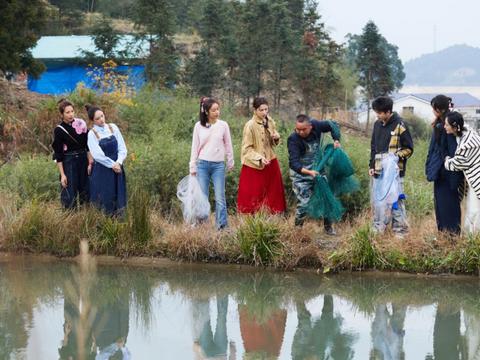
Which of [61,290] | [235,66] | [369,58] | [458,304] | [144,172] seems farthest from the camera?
[369,58]

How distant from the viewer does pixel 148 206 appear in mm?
7898

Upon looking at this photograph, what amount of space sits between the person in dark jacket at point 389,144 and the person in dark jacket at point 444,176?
0.31 m

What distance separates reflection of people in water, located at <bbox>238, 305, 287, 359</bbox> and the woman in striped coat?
2057 millimetres

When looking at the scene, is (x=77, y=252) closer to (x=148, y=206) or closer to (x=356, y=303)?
(x=148, y=206)

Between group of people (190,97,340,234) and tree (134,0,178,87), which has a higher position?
tree (134,0,178,87)

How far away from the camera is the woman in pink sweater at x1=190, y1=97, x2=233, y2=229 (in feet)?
25.7

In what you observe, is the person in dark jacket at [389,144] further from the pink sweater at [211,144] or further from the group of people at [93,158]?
the group of people at [93,158]

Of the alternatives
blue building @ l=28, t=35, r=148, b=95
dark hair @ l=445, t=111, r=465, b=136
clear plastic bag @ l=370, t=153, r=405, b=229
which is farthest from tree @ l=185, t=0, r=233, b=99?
dark hair @ l=445, t=111, r=465, b=136

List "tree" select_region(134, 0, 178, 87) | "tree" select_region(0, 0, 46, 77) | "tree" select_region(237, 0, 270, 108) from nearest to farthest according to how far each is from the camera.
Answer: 1. "tree" select_region(0, 0, 46, 77)
2. "tree" select_region(134, 0, 178, 87)
3. "tree" select_region(237, 0, 270, 108)

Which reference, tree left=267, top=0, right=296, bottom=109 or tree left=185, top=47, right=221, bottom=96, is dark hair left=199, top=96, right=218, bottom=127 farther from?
tree left=267, top=0, right=296, bottom=109

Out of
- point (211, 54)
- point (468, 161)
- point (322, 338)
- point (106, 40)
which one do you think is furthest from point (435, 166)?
point (106, 40)

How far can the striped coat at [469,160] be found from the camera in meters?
6.88

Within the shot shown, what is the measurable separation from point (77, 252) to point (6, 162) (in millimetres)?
3335

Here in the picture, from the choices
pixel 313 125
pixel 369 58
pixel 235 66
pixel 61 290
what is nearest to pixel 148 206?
pixel 61 290
